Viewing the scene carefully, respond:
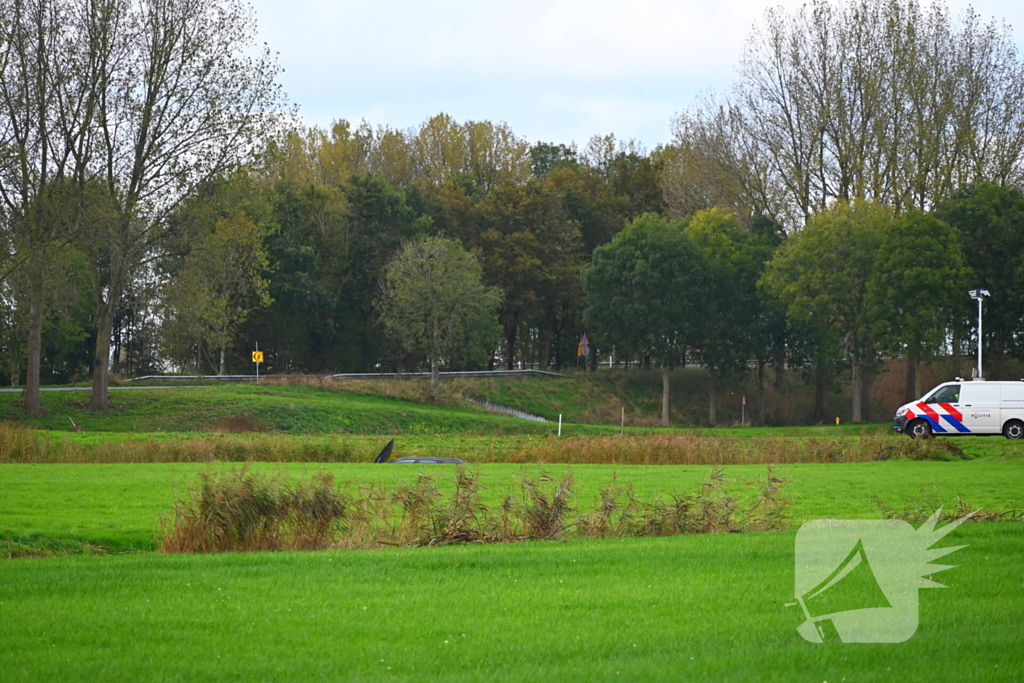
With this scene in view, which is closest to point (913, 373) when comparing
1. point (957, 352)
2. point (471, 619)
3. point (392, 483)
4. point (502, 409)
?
point (957, 352)

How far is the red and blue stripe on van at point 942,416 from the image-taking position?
113 ft

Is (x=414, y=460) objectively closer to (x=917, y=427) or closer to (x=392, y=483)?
(x=392, y=483)

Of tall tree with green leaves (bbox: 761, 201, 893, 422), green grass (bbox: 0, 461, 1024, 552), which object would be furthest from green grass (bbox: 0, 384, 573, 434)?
green grass (bbox: 0, 461, 1024, 552)

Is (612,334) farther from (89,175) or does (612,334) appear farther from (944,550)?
(944,550)

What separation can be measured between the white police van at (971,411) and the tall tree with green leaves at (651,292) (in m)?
25.0

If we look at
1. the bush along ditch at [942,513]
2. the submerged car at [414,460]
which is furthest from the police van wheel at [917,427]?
the bush along ditch at [942,513]

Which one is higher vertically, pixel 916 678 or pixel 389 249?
pixel 389 249

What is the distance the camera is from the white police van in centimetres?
3394

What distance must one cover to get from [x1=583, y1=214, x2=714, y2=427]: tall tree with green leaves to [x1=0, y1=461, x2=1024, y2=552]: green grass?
113 ft

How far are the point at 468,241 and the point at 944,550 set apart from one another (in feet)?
207

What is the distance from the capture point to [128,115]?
43.8 meters

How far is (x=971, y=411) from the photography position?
3428 centimetres

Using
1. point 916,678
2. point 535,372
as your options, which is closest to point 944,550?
point 916,678

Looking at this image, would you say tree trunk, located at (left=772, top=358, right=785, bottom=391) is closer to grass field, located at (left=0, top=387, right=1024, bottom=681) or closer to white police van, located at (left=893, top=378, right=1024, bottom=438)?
white police van, located at (left=893, top=378, right=1024, bottom=438)
